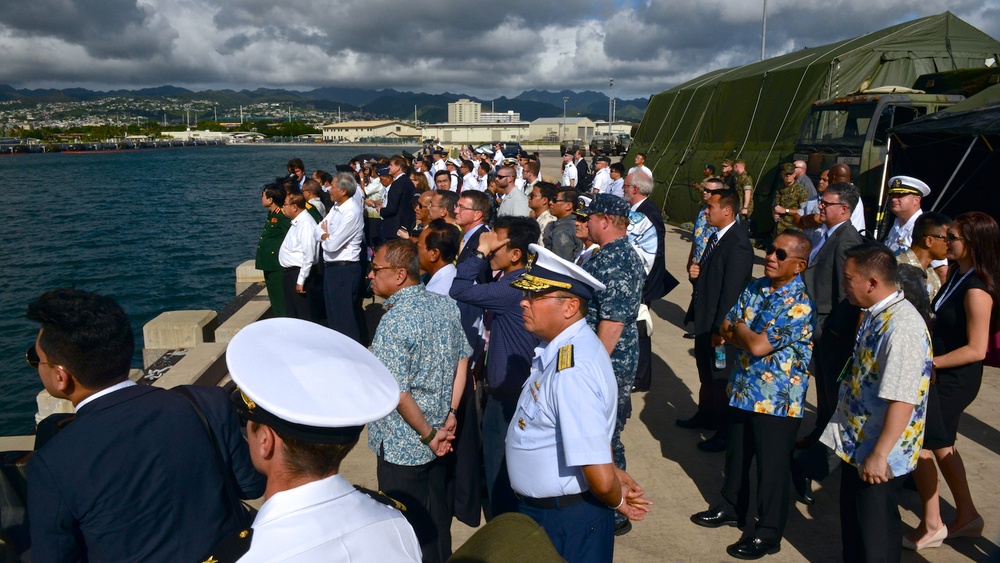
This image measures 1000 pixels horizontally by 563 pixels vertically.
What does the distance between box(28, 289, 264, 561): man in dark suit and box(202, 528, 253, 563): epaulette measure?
82 cm

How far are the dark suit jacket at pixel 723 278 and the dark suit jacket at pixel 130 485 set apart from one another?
3.78m

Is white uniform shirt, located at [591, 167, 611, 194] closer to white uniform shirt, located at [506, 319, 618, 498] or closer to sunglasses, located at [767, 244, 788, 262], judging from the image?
sunglasses, located at [767, 244, 788, 262]

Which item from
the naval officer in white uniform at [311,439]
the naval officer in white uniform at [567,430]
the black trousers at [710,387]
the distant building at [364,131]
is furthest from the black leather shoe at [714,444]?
the distant building at [364,131]

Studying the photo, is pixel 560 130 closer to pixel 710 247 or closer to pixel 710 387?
pixel 710 247

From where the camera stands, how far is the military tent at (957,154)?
8078mm

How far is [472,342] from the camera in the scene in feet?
15.5

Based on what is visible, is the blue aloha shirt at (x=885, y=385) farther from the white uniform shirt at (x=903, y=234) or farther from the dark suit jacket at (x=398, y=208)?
the dark suit jacket at (x=398, y=208)

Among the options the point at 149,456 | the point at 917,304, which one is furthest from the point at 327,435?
the point at 917,304

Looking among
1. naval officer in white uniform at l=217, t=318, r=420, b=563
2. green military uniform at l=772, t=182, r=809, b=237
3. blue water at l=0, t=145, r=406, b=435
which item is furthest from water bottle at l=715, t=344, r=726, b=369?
blue water at l=0, t=145, r=406, b=435

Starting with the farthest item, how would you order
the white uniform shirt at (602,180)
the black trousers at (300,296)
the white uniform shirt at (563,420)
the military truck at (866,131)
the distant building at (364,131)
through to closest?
1. the distant building at (364,131)
2. the white uniform shirt at (602,180)
3. the military truck at (866,131)
4. the black trousers at (300,296)
5. the white uniform shirt at (563,420)

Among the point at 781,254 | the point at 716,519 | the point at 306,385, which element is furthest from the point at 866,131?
the point at 306,385

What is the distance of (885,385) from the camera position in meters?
3.12

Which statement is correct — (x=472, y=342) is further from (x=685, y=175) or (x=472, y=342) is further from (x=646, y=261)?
(x=685, y=175)

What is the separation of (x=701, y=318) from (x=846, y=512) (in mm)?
2111
